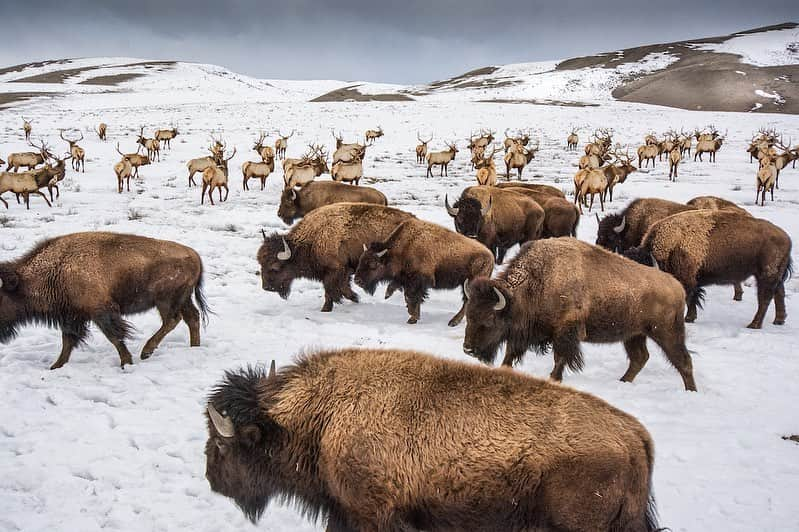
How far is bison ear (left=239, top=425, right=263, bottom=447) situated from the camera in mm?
3125

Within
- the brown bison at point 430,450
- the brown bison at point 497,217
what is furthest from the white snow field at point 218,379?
the brown bison at point 497,217

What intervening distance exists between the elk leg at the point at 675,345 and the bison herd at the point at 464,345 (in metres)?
0.02

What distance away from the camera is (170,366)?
6.46 m

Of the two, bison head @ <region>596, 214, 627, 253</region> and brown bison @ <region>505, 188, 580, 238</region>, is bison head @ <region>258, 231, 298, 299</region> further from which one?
brown bison @ <region>505, 188, 580, 238</region>

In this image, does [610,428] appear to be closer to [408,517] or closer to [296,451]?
[408,517]

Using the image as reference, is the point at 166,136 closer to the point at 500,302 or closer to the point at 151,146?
the point at 151,146

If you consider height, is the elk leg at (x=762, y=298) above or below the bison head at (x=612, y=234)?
below

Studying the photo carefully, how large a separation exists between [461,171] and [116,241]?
21830 mm

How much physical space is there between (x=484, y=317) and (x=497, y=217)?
703cm

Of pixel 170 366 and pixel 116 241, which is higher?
pixel 116 241

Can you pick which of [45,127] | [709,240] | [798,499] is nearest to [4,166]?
[45,127]

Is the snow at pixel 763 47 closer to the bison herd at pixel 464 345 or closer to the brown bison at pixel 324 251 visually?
the bison herd at pixel 464 345

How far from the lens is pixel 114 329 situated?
6.30 m

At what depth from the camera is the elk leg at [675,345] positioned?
240 inches
